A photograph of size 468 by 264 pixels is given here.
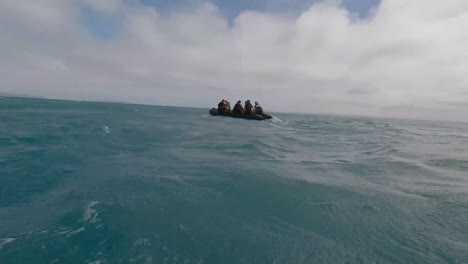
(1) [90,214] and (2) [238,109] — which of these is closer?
(1) [90,214]

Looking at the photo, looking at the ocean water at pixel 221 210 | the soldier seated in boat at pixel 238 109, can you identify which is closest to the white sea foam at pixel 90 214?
the ocean water at pixel 221 210

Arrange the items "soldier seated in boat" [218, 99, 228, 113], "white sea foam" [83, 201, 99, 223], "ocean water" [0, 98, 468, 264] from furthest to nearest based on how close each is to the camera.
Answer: "soldier seated in boat" [218, 99, 228, 113] → "white sea foam" [83, 201, 99, 223] → "ocean water" [0, 98, 468, 264]

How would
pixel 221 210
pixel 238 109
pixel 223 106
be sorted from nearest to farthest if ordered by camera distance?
pixel 221 210 < pixel 238 109 < pixel 223 106

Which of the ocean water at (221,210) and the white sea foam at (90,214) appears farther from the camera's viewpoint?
the white sea foam at (90,214)

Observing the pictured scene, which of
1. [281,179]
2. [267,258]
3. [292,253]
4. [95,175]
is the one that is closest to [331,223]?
[292,253]

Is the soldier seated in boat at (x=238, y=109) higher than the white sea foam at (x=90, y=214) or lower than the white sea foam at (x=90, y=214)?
higher

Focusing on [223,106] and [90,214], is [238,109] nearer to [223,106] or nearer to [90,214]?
[223,106]

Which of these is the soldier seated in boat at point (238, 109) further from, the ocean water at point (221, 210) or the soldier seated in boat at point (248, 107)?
the ocean water at point (221, 210)

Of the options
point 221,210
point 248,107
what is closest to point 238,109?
point 248,107

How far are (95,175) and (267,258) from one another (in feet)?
30.1

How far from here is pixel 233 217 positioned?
813 centimetres

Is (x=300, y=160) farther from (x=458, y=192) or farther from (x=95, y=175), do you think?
(x=95, y=175)

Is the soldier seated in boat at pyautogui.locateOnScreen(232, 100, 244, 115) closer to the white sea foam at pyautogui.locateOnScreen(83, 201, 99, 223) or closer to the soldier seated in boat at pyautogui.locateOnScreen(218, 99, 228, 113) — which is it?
the soldier seated in boat at pyautogui.locateOnScreen(218, 99, 228, 113)

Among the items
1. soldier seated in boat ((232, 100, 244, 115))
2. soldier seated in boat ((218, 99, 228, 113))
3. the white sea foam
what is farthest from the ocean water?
soldier seated in boat ((218, 99, 228, 113))
